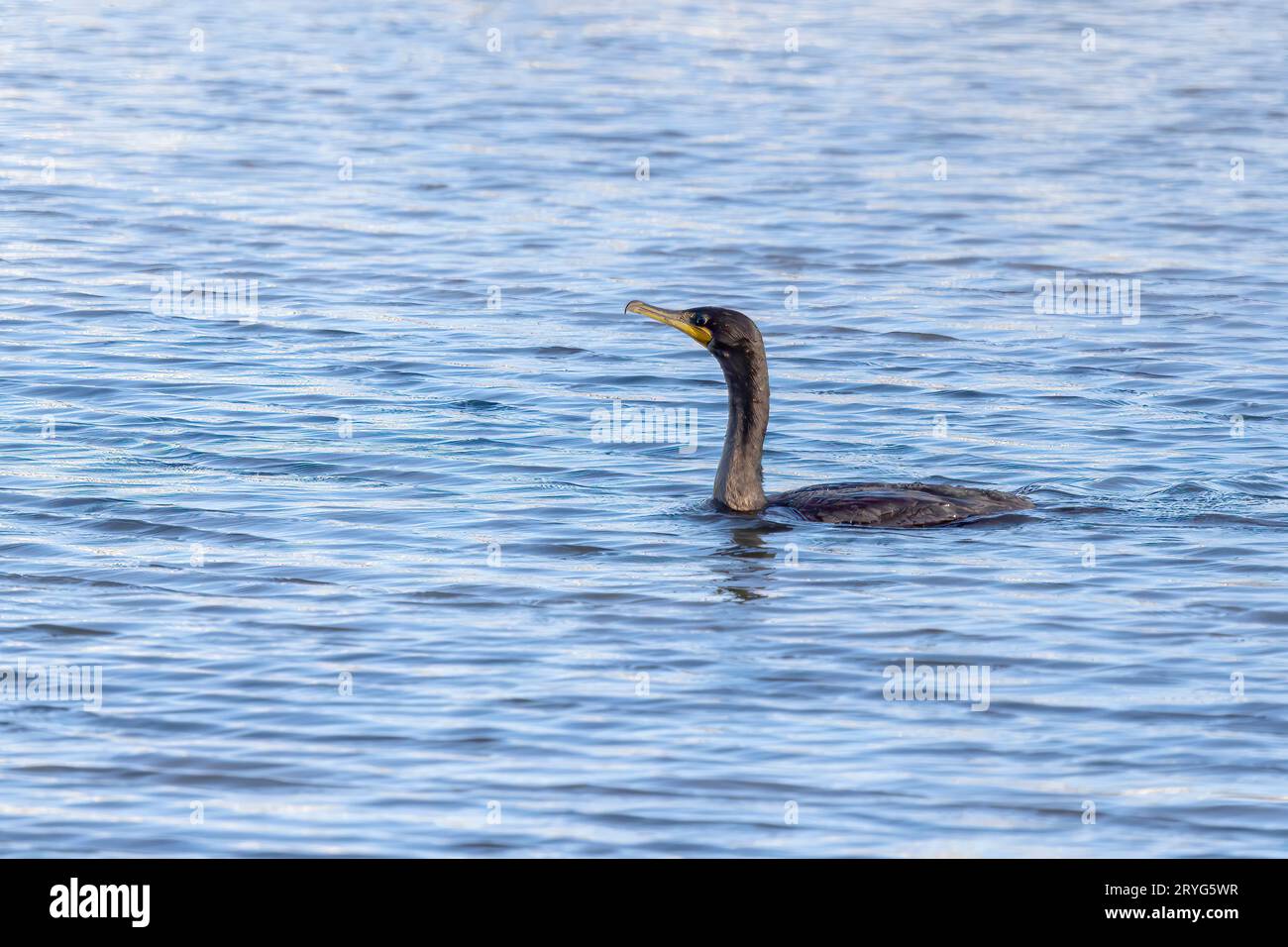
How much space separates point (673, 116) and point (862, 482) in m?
15.7

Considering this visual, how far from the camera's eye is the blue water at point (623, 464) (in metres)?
8.52

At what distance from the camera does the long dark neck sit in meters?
12.5

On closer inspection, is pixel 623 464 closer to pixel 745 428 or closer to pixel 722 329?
pixel 745 428

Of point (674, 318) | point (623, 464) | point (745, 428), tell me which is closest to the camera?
point (674, 318)

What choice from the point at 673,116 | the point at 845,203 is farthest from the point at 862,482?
the point at 673,116

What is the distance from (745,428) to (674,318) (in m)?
0.78

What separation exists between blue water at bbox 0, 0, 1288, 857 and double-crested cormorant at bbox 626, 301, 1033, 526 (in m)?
0.17

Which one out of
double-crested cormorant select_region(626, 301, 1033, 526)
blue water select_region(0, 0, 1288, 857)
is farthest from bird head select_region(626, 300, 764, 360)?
blue water select_region(0, 0, 1288, 857)

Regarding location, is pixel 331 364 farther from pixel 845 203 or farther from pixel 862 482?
pixel 845 203

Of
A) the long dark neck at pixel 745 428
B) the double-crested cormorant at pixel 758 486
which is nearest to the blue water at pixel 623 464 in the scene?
the double-crested cormorant at pixel 758 486

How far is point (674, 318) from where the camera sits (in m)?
12.4

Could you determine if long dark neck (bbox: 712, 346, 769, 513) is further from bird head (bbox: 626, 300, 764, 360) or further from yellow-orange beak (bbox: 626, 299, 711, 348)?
yellow-orange beak (bbox: 626, 299, 711, 348)

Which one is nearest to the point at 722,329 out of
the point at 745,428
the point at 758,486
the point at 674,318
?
the point at 674,318

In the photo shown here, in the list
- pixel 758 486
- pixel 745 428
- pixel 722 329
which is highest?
pixel 722 329
